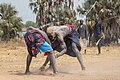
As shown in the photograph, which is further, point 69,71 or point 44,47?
point 69,71

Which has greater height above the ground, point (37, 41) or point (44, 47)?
point (37, 41)

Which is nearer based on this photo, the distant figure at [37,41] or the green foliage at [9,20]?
the distant figure at [37,41]

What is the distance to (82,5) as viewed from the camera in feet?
142

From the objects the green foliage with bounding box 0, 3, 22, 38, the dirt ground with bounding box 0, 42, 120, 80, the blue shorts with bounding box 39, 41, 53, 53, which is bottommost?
the green foliage with bounding box 0, 3, 22, 38

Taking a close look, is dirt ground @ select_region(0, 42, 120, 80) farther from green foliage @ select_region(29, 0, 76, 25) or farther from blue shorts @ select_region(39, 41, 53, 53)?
green foliage @ select_region(29, 0, 76, 25)

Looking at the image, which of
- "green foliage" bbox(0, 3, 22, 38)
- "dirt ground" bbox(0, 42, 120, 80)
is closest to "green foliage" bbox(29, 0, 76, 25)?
"green foliage" bbox(0, 3, 22, 38)

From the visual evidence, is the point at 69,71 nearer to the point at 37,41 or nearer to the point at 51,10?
the point at 37,41

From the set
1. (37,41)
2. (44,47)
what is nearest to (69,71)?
(44,47)

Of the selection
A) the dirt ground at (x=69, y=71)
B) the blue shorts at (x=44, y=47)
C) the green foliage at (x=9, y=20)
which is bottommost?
the green foliage at (x=9, y=20)

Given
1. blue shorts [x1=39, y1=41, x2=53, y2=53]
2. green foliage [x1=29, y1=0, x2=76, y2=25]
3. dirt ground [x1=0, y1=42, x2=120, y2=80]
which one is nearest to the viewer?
dirt ground [x1=0, y1=42, x2=120, y2=80]

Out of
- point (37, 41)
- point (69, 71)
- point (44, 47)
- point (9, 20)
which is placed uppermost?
point (37, 41)

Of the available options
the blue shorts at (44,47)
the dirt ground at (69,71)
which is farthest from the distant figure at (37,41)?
the dirt ground at (69,71)

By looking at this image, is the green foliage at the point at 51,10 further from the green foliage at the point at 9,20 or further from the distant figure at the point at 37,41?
the distant figure at the point at 37,41

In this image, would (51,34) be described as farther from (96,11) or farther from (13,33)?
(13,33)
